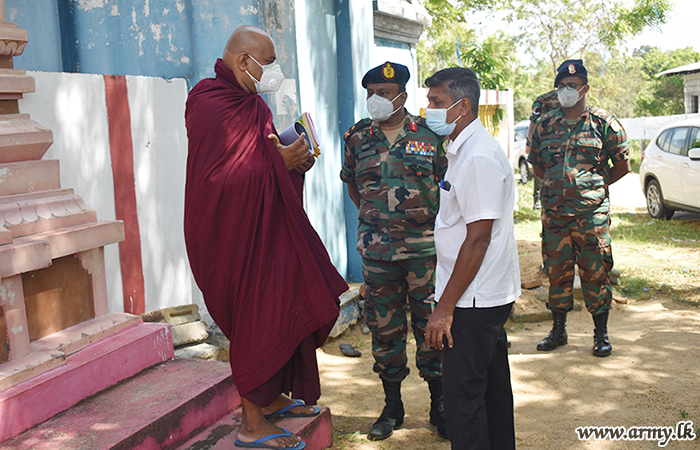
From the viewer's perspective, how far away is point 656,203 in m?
10.2

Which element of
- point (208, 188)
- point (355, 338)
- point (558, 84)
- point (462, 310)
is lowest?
point (355, 338)

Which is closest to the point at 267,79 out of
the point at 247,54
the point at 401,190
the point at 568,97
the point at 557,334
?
the point at 247,54

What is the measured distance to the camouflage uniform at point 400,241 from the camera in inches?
131

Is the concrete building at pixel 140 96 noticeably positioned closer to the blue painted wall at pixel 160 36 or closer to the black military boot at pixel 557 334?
the blue painted wall at pixel 160 36

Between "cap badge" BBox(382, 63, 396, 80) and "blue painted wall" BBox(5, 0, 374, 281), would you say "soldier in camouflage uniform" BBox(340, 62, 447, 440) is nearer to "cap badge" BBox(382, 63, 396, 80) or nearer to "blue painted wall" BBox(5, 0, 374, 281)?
"cap badge" BBox(382, 63, 396, 80)

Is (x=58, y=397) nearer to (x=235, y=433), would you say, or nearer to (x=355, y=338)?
(x=235, y=433)

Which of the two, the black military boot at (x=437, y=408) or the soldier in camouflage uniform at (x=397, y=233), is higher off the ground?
the soldier in camouflage uniform at (x=397, y=233)

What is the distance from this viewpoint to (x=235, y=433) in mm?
2809

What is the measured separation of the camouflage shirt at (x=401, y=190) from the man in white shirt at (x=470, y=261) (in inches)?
31.7

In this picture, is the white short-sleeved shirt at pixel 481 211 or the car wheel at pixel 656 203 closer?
the white short-sleeved shirt at pixel 481 211

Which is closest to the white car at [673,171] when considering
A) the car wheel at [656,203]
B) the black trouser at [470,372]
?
the car wheel at [656,203]

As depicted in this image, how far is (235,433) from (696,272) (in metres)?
6.05

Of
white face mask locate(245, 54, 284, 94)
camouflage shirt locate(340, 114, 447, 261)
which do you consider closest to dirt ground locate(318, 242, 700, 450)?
camouflage shirt locate(340, 114, 447, 261)

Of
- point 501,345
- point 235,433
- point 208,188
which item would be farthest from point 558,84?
point 235,433
